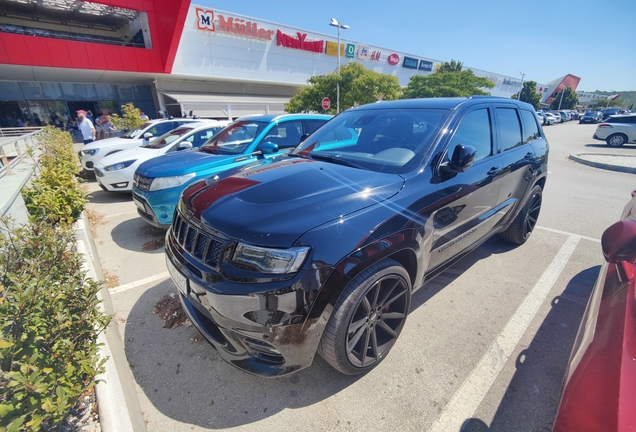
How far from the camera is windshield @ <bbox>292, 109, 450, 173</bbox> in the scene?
8.04ft

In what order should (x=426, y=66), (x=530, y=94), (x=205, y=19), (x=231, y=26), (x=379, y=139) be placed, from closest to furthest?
(x=379, y=139) < (x=205, y=19) < (x=231, y=26) < (x=426, y=66) < (x=530, y=94)

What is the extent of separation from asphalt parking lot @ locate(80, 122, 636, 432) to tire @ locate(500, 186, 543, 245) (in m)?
0.28

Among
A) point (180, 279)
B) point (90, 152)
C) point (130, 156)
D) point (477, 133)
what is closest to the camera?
point (180, 279)

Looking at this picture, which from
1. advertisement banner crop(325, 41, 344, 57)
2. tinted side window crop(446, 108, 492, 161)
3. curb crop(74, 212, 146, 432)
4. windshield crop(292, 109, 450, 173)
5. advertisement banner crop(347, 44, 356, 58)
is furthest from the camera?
advertisement banner crop(347, 44, 356, 58)

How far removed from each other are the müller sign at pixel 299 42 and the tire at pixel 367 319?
101ft

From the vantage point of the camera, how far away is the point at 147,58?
21.5 m

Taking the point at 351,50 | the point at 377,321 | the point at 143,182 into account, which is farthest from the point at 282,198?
the point at 351,50

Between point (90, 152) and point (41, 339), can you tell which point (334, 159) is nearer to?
point (41, 339)

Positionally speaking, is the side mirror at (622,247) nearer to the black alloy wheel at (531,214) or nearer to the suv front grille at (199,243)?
the suv front grille at (199,243)

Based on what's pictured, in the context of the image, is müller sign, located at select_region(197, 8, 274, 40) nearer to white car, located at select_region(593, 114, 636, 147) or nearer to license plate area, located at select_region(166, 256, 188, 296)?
white car, located at select_region(593, 114, 636, 147)

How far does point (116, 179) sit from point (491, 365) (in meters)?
7.31

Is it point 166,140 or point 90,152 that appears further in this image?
point 90,152

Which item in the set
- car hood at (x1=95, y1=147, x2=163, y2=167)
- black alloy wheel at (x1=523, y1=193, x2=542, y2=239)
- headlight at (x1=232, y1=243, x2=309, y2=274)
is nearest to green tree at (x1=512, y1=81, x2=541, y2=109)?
black alloy wheel at (x1=523, y1=193, x2=542, y2=239)

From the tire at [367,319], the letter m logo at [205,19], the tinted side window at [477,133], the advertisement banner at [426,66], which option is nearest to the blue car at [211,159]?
the tinted side window at [477,133]
